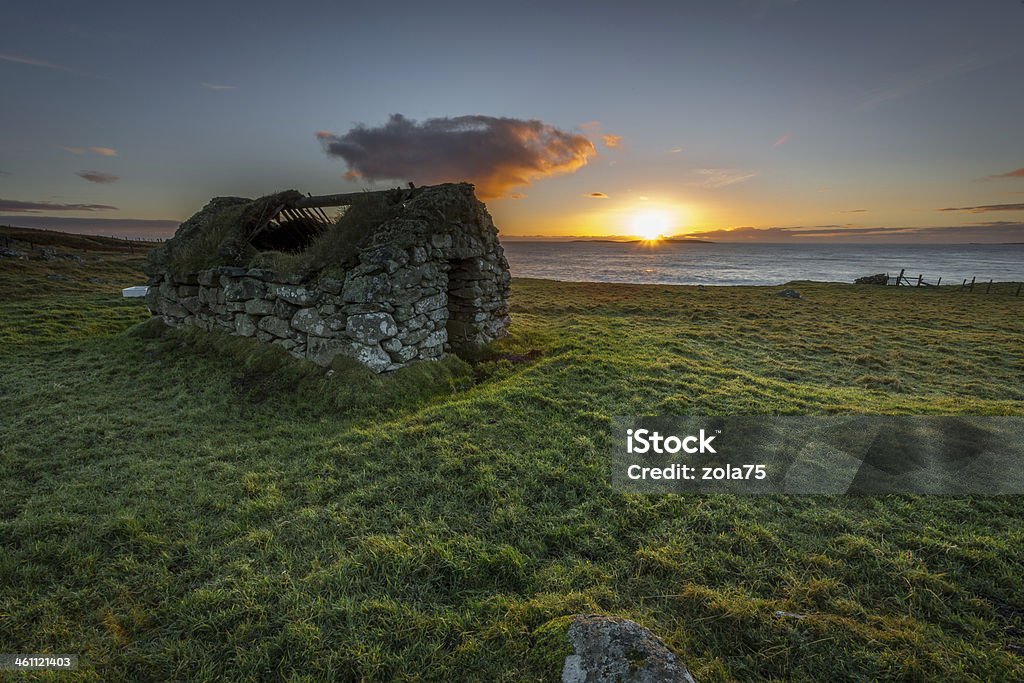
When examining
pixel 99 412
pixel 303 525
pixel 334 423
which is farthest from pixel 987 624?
pixel 99 412

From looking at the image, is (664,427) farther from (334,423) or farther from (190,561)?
(190,561)

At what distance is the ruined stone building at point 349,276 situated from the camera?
8.92 meters

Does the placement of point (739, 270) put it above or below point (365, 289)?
above

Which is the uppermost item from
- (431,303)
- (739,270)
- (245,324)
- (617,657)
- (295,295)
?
(739,270)

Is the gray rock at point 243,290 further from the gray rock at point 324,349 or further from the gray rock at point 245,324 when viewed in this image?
the gray rock at point 324,349

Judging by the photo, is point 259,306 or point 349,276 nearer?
point 349,276

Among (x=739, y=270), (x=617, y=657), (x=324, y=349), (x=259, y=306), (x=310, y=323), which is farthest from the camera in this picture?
(x=739, y=270)

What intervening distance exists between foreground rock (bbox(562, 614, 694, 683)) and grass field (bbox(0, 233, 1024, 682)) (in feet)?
0.63

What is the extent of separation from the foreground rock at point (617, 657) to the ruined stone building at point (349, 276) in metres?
6.99

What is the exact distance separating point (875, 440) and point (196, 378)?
13.3 m

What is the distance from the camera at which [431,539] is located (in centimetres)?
428

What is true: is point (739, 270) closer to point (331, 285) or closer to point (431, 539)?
point (331, 285)

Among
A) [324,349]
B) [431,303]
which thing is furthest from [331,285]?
[431,303]

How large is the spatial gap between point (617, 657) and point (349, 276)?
8.33 metres
